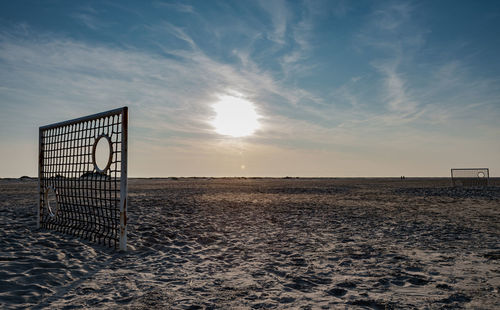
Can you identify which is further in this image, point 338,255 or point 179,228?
point 179,228

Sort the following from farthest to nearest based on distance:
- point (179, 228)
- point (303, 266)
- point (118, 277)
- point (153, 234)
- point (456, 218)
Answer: point (456, 218), point (179, 228), point (153, 234), point (303, 266), point (118, 277)

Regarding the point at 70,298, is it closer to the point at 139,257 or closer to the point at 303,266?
the point at 139,257

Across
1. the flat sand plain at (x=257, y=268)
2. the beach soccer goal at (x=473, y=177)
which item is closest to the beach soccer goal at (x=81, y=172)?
the flat sand plain at (x=257, y=268)

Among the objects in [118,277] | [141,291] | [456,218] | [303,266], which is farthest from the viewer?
[456,218]

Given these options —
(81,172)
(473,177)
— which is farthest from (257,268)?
(473,177)

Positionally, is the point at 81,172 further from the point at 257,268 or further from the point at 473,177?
the point at 473,177

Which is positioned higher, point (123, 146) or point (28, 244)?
point (123, 146)

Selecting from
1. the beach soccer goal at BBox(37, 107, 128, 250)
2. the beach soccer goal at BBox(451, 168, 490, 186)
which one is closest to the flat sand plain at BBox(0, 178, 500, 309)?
the beach soccer goal at BBox(37, 107, 128, 250)

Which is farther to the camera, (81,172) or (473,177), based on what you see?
(473,177)

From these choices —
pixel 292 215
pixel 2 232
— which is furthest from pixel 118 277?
pixel 292 215

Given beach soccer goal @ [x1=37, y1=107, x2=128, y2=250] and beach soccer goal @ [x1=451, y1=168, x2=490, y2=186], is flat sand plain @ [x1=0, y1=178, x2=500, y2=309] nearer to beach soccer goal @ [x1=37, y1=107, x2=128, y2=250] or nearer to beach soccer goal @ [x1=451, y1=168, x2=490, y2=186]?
beach soccer goal @ [x1=37, y1=107, x2=128, y2=250]

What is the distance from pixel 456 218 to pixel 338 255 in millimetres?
7014

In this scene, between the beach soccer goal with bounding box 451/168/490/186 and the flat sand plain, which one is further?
the beach soccer goal with bounding box 451/168/490/186

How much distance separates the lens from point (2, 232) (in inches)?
284
